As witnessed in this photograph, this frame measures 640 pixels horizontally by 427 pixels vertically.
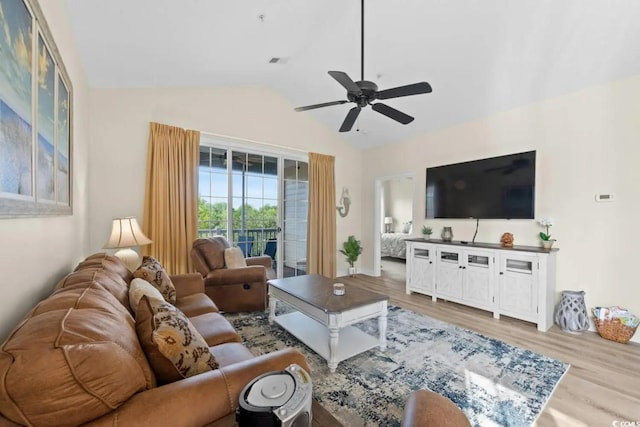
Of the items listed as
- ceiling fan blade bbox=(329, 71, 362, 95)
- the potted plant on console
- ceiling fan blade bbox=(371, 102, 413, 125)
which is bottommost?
the potted plant on console

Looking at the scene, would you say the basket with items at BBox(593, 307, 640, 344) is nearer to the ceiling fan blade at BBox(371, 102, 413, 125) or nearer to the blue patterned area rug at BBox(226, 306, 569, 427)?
the blue patterned area rug at BBox(226, 306, 569, 427)

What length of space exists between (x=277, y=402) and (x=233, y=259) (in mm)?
2952

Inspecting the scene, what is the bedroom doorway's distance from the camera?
5.55 metres

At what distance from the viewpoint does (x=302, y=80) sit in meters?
4.04

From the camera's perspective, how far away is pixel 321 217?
5137mm

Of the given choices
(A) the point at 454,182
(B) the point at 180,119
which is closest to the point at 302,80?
(B) the point at 180,119

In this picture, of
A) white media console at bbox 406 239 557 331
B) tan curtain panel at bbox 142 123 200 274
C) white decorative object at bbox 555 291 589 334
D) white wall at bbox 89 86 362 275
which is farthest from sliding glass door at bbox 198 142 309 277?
white decorative object at bbox 555 291 589 334

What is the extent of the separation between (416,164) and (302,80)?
237 centimetres

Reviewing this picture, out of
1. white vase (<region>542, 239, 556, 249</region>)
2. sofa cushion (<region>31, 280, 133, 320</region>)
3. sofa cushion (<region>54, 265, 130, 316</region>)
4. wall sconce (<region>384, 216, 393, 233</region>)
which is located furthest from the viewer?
wall sconce (<region>384, 216, 393, 233</region>)

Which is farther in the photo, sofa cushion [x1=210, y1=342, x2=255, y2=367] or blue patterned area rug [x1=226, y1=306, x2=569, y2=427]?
blue patterned area rug [x1=226, y1=306, x2=569, y2=427]

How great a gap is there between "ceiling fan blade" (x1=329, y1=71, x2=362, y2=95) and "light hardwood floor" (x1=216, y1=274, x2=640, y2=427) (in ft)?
6.79

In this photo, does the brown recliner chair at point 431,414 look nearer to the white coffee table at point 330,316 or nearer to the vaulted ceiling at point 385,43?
the white coffee table at point 330,316

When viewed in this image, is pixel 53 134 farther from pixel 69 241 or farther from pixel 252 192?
pixel 252 192

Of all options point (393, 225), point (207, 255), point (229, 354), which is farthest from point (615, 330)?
point (393, 225)
